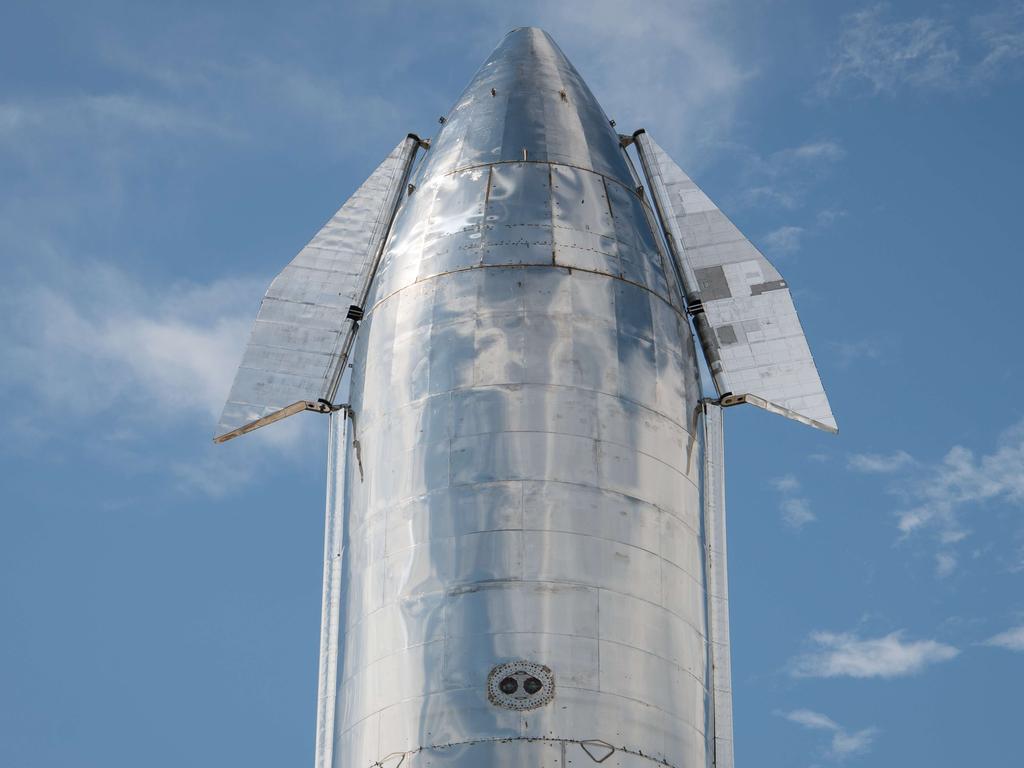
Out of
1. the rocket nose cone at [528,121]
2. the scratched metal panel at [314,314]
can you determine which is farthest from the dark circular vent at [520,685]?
the rocket nose cone at [528,121]

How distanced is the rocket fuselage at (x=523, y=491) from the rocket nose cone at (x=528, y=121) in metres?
0.26

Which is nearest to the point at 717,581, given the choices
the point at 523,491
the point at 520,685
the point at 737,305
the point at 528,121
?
the point at 523,491

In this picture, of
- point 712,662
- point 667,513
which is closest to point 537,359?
point 667,513

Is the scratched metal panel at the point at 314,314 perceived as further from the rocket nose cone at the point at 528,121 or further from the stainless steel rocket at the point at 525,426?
the rocket nose cone at the point at 528,121

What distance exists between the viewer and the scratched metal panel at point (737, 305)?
1193 inches

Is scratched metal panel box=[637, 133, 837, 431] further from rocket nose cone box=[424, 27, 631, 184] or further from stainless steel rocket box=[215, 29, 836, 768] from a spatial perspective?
rocket nose cone box=[424, 27, 631, 184]

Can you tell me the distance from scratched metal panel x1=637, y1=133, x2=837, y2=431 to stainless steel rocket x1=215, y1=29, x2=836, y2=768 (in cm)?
5

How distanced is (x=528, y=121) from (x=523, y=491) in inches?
373

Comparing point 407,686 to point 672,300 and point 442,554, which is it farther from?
point 672,300

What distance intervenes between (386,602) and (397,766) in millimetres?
2759

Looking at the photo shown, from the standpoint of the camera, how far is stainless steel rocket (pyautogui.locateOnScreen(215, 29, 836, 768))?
24.5 m

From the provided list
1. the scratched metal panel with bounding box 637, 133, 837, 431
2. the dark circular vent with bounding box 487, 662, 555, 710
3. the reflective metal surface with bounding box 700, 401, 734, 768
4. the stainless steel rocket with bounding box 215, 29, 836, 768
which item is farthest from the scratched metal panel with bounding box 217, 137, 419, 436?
the dark circular vent with bounding box 487, 662, 555, 710

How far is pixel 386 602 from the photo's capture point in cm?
2581

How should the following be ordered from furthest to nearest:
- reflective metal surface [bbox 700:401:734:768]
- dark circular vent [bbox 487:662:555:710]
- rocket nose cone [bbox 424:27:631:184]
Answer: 1. rocket nose cone [bbox 424:27:631:184]
2. reflective metal surface [bbox 700:401:734:768]
3. dark circular vent [bbox 487:662:555:710]
